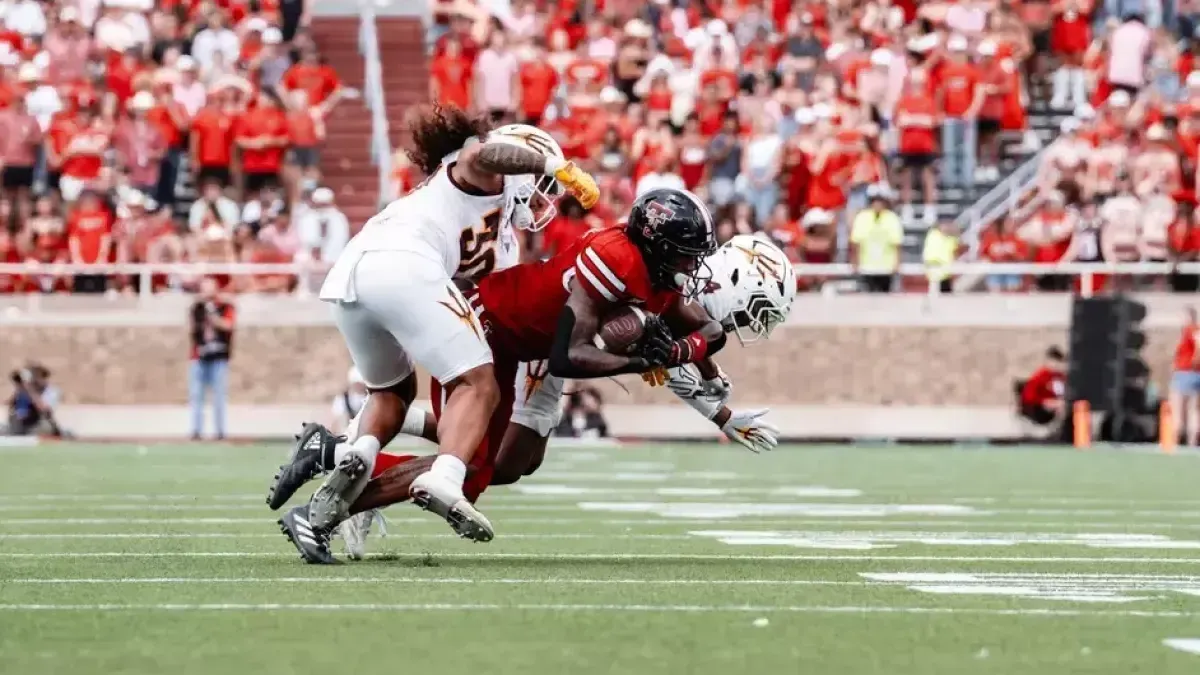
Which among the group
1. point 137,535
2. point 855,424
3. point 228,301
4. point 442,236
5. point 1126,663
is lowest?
point 855,424

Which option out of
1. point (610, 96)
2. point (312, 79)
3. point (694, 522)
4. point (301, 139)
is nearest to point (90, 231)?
point (301, 139)

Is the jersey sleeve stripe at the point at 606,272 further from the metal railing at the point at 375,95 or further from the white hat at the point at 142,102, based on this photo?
the white hat at the point at 142,102

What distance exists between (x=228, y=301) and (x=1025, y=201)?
718cm

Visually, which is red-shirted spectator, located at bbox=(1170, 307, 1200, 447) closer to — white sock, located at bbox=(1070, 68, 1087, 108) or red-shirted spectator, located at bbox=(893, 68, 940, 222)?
red-shirted spectator, located at bbox=(893, 68, 940, 222)

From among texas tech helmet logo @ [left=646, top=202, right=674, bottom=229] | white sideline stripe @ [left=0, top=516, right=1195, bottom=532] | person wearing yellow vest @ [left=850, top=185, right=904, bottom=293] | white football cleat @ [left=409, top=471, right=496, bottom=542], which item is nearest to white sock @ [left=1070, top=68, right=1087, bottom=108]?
person wearing yellow vest @ [left=850, top=185, right=904, bottom=293]

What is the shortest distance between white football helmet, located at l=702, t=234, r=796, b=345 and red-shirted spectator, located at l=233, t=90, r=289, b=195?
14.2m

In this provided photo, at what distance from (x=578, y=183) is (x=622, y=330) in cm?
50

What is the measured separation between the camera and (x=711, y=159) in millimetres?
21484

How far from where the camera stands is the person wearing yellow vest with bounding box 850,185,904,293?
2080cm

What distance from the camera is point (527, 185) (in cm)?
800

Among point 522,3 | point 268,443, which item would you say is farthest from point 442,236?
point 522,3

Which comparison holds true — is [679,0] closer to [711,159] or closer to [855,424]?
[711,159]

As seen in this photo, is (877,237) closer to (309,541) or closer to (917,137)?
(917,137)

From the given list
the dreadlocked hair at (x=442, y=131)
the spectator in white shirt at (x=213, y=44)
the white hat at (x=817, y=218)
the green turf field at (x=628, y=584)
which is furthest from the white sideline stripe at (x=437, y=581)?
the spectator in white shirt at (x=213, y=44)
